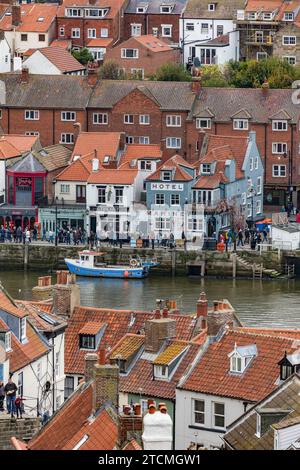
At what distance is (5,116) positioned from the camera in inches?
4220

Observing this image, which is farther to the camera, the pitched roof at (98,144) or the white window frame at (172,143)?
the white window frame at (172,143)

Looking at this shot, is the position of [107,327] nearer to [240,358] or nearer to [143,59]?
[240,358]

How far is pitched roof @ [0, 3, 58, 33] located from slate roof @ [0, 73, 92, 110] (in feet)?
68.7

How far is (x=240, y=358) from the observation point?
46.3 m

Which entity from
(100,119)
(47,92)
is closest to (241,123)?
(100,119)

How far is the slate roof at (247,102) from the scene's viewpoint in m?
104

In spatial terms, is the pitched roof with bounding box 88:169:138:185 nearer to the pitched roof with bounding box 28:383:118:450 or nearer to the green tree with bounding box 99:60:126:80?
the green tree with bounding box 99:60:126:80

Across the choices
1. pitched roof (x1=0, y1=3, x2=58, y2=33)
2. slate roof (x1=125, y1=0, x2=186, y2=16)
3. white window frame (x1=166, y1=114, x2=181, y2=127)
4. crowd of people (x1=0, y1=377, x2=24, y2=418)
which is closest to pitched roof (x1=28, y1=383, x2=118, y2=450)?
crowd of people (x1=0, y1=377, x2=24, y2=418)

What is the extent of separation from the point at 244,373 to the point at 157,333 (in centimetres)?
323

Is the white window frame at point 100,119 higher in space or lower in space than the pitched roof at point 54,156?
higher

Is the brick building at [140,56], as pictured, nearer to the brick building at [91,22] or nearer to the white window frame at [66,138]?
the brick building at [91,22]

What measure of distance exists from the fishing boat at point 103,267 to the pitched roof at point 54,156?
7365 mm

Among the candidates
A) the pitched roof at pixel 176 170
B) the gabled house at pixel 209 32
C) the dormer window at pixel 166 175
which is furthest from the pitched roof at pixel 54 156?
the gabled house at pixel 209 32

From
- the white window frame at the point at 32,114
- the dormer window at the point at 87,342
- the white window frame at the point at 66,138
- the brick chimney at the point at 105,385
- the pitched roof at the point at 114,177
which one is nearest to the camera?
the brick chimney at the point at 105,385
